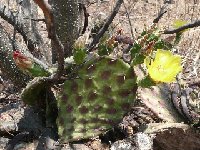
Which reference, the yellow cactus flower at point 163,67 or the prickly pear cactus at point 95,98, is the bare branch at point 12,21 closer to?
the prickly pear cactus at point 95,98

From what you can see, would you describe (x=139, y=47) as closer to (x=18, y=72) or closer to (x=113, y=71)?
(x=113, y=71)

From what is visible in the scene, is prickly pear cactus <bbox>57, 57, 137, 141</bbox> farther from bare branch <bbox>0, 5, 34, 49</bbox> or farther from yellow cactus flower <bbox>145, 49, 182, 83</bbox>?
bare branch <bbox>0, 5, 34, 49</bbox>

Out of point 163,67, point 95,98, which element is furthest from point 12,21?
point 163,67

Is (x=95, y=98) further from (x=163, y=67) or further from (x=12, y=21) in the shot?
(x=12, y=21)

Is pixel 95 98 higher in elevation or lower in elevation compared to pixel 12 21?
lower

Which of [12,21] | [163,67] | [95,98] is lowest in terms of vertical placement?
[95,98]

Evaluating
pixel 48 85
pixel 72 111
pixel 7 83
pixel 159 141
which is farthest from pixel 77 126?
pixel 7 83
